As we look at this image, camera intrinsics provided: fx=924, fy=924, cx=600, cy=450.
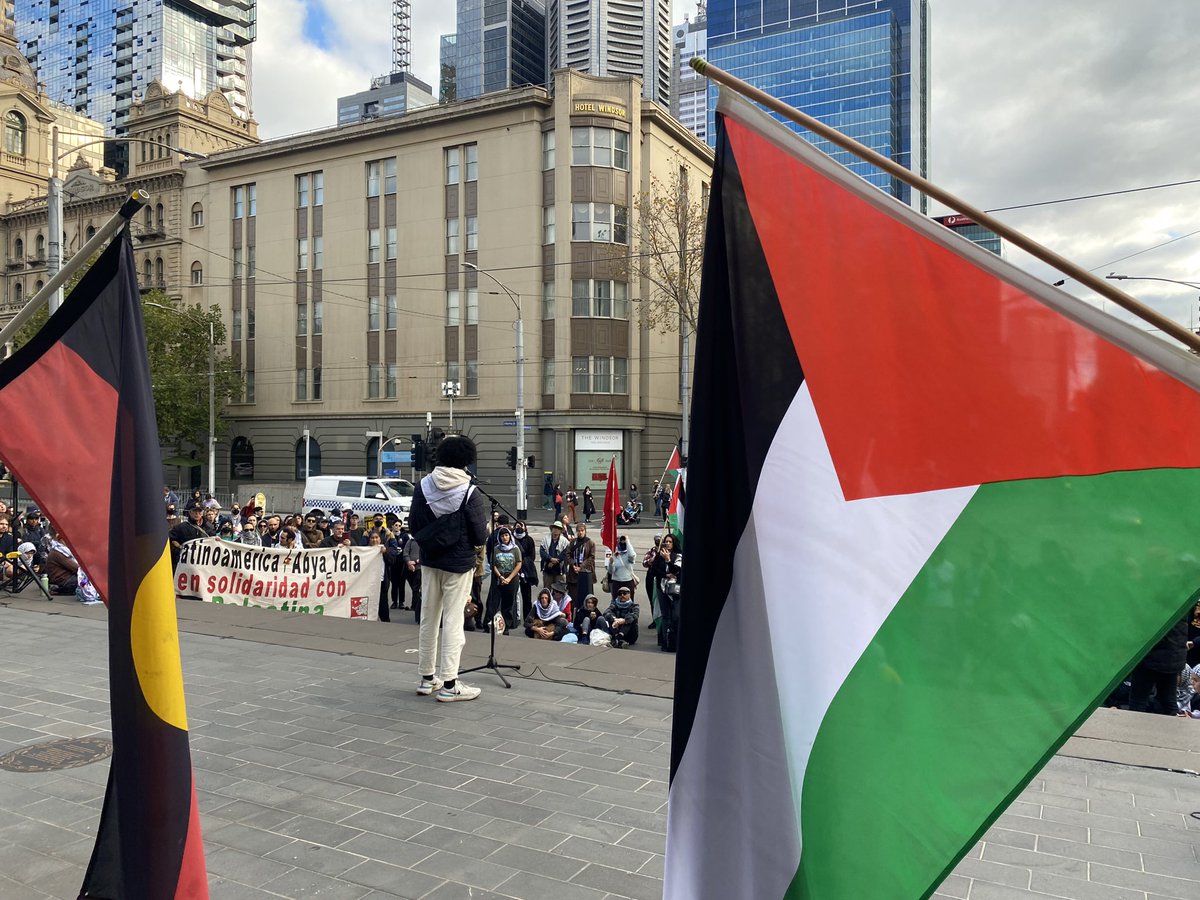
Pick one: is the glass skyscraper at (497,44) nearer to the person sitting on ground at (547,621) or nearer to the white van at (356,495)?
the white van at (356,495)

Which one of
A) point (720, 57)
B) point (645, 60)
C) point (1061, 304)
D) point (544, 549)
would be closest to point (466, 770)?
point (1061, 304)

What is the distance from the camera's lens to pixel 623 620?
12180 millimetres

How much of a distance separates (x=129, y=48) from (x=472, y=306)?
103864 millimetres

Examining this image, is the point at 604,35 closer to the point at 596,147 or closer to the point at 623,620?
the point at 596,147

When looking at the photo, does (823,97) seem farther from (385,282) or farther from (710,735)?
(710,735)

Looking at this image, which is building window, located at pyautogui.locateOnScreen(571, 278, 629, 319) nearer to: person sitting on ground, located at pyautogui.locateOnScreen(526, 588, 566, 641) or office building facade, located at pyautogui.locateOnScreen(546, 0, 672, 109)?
person sitting on ground, located at pyautogui.locateOnScreen(526, 588, 566, 641)

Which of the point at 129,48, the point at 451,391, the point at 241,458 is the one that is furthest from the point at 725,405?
the point at 129,48

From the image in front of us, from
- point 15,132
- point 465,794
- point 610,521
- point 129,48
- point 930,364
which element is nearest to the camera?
point 930,364

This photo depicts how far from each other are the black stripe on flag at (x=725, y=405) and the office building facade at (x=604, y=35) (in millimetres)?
160093

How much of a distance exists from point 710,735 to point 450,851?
2.39 meters

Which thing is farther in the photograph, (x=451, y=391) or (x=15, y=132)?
(x=15, y=132)

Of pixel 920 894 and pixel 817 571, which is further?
pixel 817 571

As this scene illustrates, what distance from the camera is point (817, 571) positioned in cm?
230

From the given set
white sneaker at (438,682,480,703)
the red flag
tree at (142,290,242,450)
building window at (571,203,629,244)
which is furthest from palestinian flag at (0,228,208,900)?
tree at (142,290,242,450)
